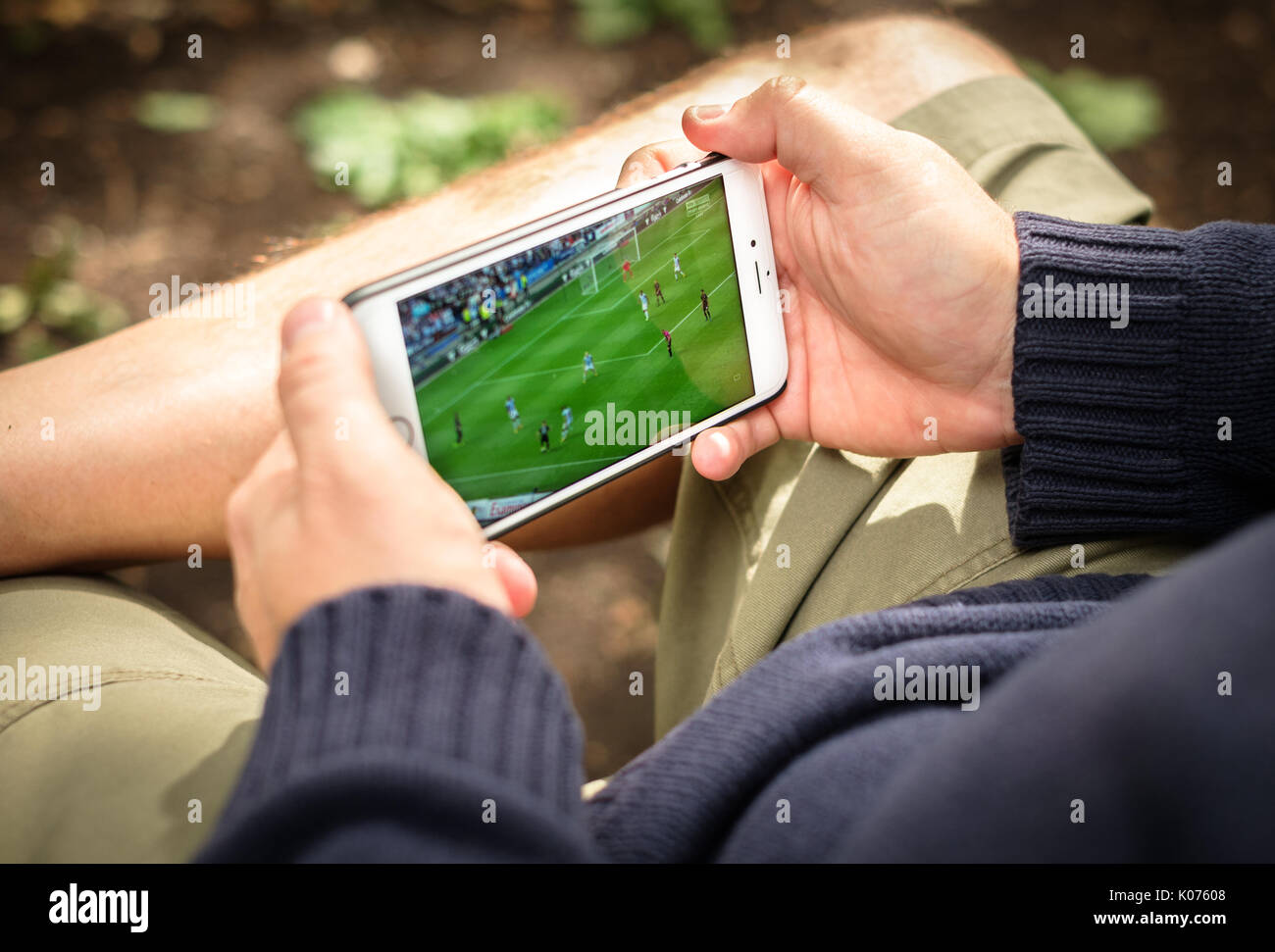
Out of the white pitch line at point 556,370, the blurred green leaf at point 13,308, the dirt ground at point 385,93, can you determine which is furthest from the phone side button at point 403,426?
the blurred green leaf at point 13,308

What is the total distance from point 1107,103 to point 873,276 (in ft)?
5.79

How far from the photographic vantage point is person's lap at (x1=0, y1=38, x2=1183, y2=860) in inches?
30.2

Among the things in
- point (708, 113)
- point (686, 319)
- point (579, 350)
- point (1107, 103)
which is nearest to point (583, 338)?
point (579, 350)

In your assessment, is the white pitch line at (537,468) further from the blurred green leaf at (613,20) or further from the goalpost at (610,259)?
the blurred green leaf at (613,20)

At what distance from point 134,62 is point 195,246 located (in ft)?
1.74

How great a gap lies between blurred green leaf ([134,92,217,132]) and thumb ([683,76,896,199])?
5.26 feet

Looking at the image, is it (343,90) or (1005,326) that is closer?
(1005,326)

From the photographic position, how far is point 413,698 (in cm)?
55

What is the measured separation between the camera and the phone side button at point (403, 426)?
2.69ft

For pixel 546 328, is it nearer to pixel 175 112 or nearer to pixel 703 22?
pixel 175 112

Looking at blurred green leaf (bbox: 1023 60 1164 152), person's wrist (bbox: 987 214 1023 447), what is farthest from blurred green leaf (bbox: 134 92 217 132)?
blurred green leaf (bbox: 1023 60 1164 152)

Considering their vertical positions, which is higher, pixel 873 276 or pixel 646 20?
pixel 646 20

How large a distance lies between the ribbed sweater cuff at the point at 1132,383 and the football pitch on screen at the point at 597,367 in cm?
34

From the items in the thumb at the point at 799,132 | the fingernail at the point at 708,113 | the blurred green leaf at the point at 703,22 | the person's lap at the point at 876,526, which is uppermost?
the blurred green leaf at the point at 703,22
